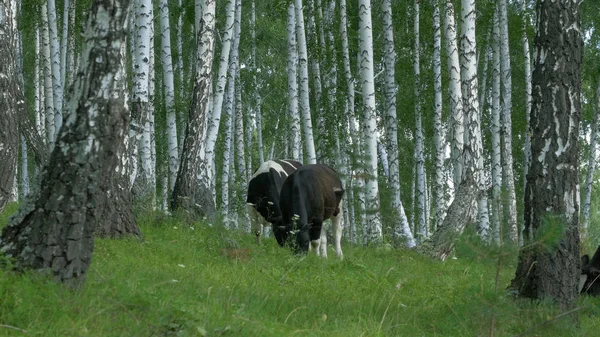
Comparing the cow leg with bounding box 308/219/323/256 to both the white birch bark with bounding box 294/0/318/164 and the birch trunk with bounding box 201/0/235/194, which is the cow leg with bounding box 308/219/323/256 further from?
the white birch bark with bounding box 294/0/318/164

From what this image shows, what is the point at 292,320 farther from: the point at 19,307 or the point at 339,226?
the point at 339,226

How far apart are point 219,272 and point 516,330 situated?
3777 millimetres

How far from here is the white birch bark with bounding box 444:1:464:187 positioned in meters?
17.2

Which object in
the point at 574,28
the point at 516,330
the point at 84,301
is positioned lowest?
the point at 516,330

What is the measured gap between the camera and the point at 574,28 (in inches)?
384

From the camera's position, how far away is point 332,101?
2750 cm

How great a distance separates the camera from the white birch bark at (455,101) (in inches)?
678

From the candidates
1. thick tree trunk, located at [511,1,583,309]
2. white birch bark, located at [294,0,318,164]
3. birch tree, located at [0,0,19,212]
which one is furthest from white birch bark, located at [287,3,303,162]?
thick tree trunk, located at [511,1,583,309]

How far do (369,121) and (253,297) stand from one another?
8.72m

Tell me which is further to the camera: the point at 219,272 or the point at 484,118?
the point at 484,118

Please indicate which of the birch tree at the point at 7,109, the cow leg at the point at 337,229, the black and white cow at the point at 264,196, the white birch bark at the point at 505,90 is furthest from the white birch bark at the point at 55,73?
the white birch bark at the point at 505,90

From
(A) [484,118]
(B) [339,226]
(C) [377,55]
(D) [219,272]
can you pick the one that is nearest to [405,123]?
(C) [377,55]

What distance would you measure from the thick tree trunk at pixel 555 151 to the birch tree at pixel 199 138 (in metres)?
7.90

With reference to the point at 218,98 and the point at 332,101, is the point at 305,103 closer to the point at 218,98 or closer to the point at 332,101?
the point at 218,98
